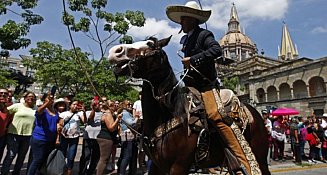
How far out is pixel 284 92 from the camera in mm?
45219

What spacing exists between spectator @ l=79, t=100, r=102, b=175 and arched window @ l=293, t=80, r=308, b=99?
40.8 m

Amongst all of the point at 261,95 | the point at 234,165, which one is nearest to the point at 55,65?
the point at 234,165

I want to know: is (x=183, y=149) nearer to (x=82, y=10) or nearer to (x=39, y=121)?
(x=39, y=121)

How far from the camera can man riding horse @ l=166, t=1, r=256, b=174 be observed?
11.1 feet

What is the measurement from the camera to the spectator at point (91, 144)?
22.8ft

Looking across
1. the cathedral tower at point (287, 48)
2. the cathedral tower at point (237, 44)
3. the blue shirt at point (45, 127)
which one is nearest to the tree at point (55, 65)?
the blue shirt at point (45, 127)

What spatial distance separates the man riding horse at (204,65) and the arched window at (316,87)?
40660 millimetres

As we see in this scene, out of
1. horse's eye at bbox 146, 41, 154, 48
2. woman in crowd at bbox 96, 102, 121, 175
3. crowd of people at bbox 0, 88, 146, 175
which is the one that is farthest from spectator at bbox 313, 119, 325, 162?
horse's eye at bbox 146, 41, 154, 48

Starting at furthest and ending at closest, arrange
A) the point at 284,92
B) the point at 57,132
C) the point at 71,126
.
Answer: the point at 284,92
the point at 71,126
the point at 57,132

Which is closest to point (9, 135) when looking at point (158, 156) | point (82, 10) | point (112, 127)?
point (112, 127)

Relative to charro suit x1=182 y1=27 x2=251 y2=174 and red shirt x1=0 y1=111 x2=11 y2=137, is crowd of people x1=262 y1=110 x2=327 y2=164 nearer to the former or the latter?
charro suit x1=182 y1=27 x2=251 y2=174

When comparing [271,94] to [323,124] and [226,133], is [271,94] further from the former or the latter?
[226,133]

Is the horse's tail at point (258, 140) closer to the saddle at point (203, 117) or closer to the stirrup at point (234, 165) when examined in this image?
the saddle at point (203, 117)

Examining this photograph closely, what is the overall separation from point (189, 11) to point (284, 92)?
46317mm
